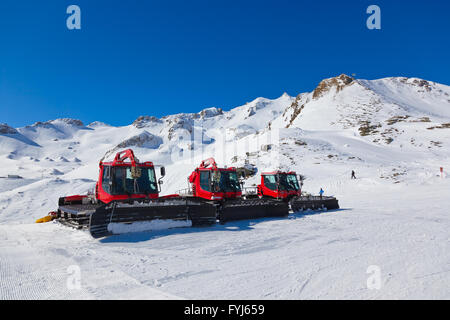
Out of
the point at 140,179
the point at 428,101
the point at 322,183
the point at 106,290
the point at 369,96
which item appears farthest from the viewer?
the point at 428,101

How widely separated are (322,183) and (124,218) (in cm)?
2283

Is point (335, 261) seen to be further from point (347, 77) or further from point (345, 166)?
point (347, 77)

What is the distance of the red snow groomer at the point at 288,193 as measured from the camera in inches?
557

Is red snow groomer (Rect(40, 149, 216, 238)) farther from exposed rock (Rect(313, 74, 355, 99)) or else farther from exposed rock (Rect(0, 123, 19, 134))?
exposed rock (Rect(0, 123, 19, 134))

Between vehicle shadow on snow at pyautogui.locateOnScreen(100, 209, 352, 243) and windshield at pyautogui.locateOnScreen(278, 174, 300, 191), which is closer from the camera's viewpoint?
vehicle shadow on snow at pyautogui.locateOnScreen(100, 209, 352, 243)

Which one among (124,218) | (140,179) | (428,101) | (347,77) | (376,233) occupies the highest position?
(347,77)

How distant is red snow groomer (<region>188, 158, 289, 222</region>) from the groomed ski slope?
166 centimetres

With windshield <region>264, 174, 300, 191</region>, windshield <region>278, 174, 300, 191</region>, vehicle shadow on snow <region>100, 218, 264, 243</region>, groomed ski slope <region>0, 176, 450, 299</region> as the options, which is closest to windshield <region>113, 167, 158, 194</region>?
groomed ski slope <region>0, 176, 450, 299</region>

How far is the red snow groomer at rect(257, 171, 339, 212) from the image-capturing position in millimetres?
14155

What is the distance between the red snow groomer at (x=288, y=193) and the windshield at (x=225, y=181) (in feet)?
8.43

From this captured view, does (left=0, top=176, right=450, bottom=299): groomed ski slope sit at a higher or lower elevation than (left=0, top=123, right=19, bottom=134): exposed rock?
lower
